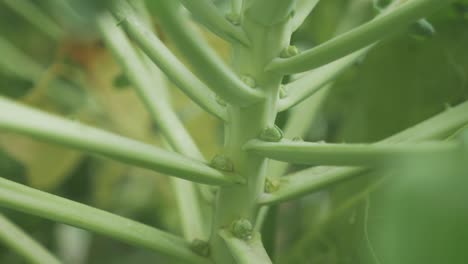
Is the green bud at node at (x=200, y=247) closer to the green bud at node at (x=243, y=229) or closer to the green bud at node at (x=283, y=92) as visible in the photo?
the green bud at node at (x=243, y=229)

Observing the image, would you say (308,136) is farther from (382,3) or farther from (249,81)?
(249,81)

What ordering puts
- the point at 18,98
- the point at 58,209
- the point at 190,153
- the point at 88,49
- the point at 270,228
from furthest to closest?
the point at 88,49, the point at 18,98, the point at 270,228, the point at 190,153, the point at 58,209

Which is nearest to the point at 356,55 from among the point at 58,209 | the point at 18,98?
the point at 58,209

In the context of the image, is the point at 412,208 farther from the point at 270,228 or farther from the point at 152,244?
the point at 270,228

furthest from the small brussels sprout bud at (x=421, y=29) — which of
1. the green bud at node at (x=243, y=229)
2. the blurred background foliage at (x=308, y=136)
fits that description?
the green bud at node at (x=243, y=229)

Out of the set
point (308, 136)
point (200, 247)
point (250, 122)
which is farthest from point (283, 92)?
point (308, 136)
